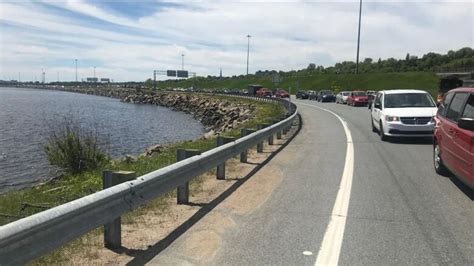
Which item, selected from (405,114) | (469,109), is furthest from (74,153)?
(469,109)

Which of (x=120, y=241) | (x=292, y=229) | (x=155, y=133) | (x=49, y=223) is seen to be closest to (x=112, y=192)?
(x=120, y=241)

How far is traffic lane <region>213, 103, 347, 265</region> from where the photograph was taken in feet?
17.7

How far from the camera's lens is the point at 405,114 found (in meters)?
16.3

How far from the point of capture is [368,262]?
518 centimetres

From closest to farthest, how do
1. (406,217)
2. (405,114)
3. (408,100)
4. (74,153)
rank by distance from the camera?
(406,217), (74,153), (405,114), (408,100)

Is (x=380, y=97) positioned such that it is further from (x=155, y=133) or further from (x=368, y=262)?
(x=155, y=133)

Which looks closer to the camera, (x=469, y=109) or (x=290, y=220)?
(x=290, y=220)

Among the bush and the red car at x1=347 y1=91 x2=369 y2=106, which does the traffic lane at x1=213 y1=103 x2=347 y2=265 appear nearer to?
the bush

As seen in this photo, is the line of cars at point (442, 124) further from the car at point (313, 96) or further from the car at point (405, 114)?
the car at point (313, 96)

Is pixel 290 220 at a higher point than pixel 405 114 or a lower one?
lower

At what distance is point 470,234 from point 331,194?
8.48ft

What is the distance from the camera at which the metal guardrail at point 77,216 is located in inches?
144

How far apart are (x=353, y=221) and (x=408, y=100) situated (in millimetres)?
11935

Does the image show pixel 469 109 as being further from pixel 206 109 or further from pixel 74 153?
pixel 206 109
